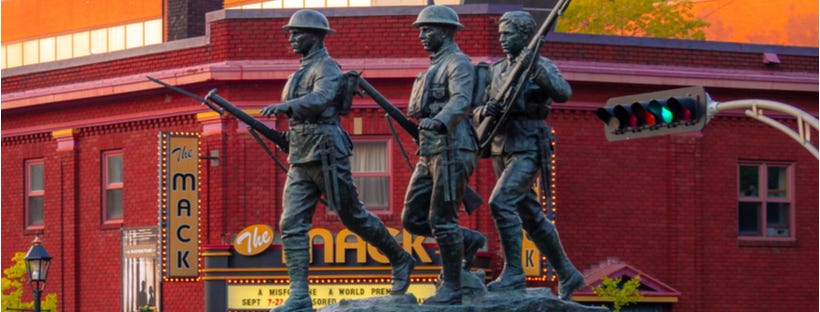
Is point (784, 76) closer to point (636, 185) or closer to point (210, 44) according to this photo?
point (636, 185)

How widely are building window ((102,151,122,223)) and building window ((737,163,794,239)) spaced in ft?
38.5

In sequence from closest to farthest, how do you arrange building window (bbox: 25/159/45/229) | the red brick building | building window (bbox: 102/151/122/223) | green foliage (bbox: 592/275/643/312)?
1. green foliage (bbox: 592/275/643/312)
2. the red brick building
3. building window (bbox: 102/151/122/223)
4. building window (bbox: 25/159/45/229)

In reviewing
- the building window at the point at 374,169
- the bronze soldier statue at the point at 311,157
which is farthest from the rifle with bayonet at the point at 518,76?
the building window at the point at 374,169

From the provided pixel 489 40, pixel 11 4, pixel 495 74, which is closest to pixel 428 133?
pixel 495 74

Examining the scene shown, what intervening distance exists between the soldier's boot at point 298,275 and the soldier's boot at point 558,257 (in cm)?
216

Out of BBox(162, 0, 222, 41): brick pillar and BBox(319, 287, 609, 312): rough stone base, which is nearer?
BBox(319, 287, 609, 312): rough stone base

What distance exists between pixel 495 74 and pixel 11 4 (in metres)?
52.1

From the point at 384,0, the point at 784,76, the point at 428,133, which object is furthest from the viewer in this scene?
the point at 384,0

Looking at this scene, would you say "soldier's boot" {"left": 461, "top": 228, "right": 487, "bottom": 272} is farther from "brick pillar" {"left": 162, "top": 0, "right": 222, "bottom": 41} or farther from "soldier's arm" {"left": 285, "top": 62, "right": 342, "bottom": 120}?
"brick pillar" {"left": 162, "top": 0, "right": 222, "bottom": 41}

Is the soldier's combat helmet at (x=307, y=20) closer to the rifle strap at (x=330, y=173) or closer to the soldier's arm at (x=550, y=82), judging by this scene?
the rifle strap at (x=330, y=173)

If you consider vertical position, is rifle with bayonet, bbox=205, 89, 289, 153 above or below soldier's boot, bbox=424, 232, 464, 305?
above

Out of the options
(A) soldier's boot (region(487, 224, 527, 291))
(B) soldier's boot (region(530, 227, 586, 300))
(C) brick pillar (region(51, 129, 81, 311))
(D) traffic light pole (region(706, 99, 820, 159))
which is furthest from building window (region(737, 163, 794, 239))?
(A) soldier's boot (region(487, 224, 527, 291))

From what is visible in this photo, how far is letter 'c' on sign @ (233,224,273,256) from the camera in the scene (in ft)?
124

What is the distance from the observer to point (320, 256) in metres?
37.9
